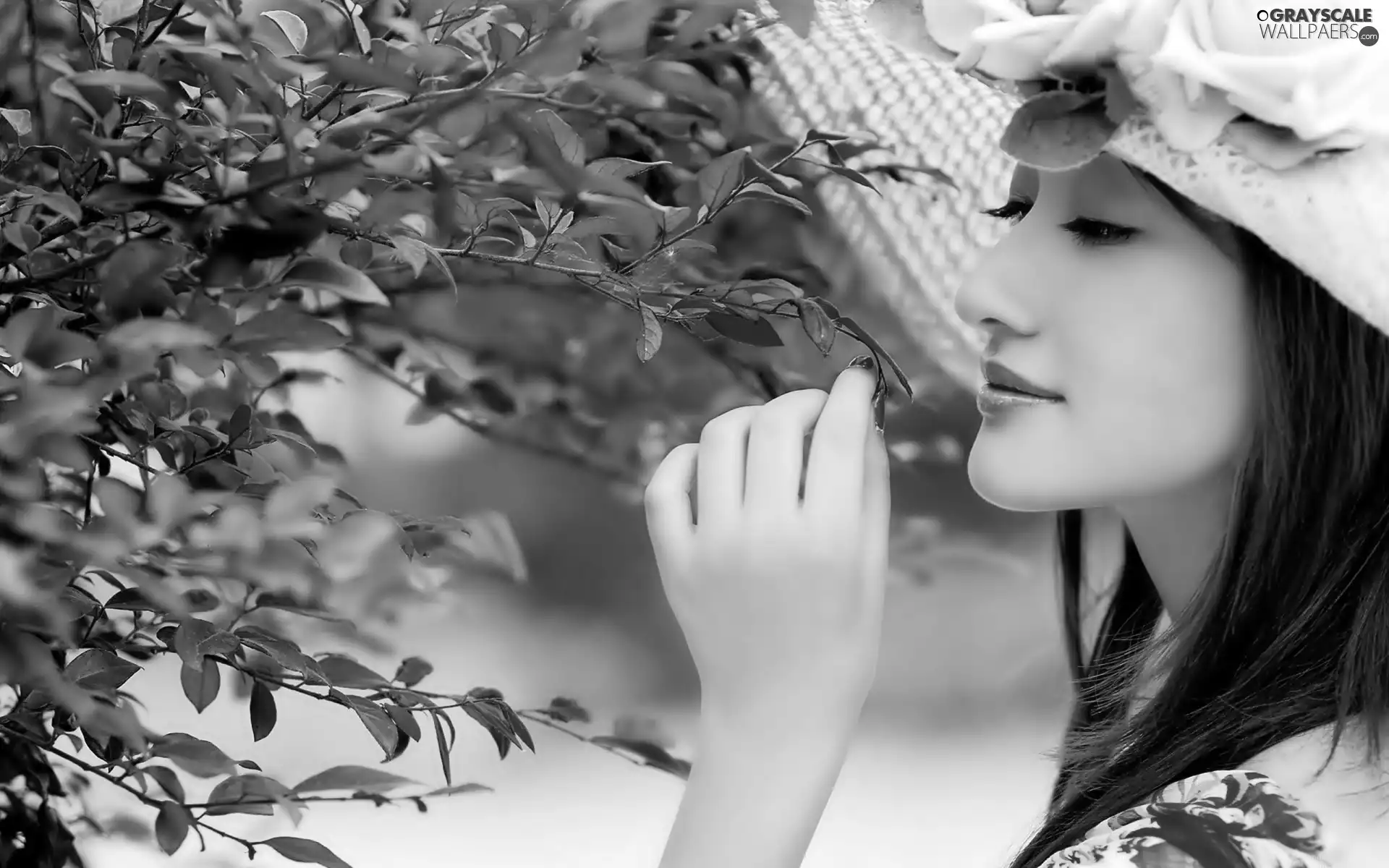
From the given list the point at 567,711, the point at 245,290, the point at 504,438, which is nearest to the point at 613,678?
the point at 504,438

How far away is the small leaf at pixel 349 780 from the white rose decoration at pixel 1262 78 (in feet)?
1.43

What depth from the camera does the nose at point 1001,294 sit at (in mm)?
641

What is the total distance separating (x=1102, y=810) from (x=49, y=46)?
599 mm

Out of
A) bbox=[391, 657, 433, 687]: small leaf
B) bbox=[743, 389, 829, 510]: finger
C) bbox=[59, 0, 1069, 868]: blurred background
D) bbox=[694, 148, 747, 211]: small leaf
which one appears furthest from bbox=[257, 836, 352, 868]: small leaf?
bbox=[59, 0, 1069, 868]: blurred background

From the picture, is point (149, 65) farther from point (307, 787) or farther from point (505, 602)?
point (505, 602)

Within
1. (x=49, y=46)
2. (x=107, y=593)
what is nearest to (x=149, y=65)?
(x=49, y=46)

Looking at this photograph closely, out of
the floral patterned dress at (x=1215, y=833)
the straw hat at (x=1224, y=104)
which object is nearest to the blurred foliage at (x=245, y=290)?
the straw hat at (x=1224, y=104)

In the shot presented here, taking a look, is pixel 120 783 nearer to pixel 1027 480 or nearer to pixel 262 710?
pixel 262 710

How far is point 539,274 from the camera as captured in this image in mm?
984

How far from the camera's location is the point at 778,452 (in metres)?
0.62

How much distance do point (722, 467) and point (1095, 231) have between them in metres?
0.22

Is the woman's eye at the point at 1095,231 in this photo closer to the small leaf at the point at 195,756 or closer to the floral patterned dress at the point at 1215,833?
the floral patterned dress at the point at 1215,833

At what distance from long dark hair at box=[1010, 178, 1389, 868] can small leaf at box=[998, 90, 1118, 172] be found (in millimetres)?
60

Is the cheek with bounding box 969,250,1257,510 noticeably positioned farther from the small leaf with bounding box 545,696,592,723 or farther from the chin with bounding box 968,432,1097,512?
the small leaf with bounding box 545,696,592,723
